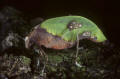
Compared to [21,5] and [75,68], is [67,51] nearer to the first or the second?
[75,68]

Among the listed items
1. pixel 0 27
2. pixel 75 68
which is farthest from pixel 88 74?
pixel 0 27

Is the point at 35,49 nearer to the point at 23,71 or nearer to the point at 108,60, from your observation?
the point at 23,71

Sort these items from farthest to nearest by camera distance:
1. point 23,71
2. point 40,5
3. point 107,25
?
point 40,5, point 107,25, point 23,71

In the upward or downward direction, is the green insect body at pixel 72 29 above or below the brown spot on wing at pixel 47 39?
above

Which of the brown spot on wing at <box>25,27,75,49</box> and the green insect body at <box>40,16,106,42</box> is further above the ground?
the green insect body at <box>40,16,106,42</box>

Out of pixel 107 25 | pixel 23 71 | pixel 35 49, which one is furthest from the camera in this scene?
pixel 107 25

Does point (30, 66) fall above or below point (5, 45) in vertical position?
below

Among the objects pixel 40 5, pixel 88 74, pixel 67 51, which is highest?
pixel 40 5

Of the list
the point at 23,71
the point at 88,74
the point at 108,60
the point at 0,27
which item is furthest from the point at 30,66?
the point at 0,27

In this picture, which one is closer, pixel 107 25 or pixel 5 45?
pixel 5 45
